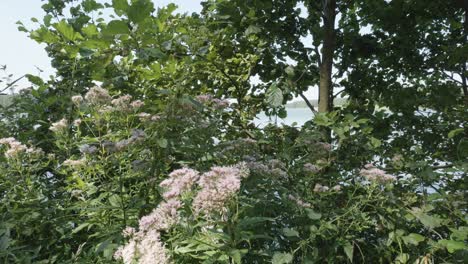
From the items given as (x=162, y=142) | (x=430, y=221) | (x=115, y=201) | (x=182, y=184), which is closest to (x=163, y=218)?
(x=182, y=184)

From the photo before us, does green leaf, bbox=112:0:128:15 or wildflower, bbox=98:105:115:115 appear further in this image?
wildflower, bbox=98:105:115:115

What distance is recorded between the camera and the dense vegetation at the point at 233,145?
1793 mm

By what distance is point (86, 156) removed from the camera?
88.0 inches

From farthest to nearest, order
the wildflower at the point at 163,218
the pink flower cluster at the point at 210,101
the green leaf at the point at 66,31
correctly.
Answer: the pink flower cluster at the point at 210,101
the green leaf at the point at 66,31
the wildflower at the point at 163,218

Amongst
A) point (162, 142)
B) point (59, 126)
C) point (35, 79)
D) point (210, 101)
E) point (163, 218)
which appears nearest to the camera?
point (163, 218)

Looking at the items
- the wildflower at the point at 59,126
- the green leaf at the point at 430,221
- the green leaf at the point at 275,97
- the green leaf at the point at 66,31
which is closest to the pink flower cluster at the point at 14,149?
the wildflower at the point at 59,126

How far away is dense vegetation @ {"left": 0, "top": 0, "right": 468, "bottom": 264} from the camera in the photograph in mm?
1793

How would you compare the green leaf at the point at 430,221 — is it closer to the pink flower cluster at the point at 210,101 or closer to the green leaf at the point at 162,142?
the pink flower cluster at the point at 210,101

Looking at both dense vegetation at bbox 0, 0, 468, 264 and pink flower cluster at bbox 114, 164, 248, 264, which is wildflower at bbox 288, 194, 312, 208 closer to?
dense vegetation at bbox 0, 0, 468, 264

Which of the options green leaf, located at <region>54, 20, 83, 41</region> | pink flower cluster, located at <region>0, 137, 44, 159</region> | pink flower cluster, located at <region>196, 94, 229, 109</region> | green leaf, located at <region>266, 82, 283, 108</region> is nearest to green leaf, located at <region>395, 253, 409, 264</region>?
green leaf, located at <region>266, 82, 283, 108</region>

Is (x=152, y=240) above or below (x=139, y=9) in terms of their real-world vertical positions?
below

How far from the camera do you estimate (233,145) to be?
2408 millimetres

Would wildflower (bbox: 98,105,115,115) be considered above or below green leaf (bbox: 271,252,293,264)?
above

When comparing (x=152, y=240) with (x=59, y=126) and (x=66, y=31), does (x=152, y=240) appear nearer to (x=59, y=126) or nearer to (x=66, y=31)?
(x=66, y=31)
